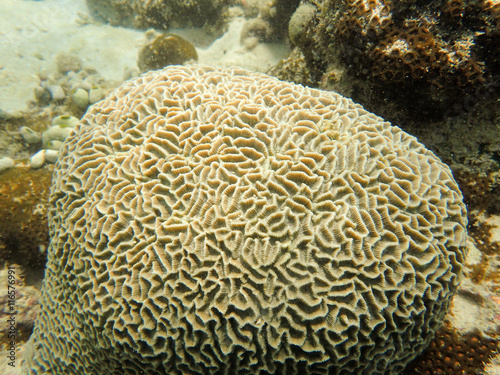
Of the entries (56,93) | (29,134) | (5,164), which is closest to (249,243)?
(5,164)

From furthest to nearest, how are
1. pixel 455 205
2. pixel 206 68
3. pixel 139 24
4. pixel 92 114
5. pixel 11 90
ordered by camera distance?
pixel 139 24, pixel 11 90, pixel 206 68, pixel 92 114, pixel 455 205

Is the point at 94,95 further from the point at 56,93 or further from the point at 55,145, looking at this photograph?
the point at 55,145

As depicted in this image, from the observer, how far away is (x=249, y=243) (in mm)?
2428

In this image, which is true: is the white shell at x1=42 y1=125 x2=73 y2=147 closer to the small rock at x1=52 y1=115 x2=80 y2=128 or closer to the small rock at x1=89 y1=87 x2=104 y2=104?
the small rock at x1=52 y1=115 x2=80 y2=128

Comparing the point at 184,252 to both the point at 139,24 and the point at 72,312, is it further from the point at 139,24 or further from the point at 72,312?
the point at 139,24

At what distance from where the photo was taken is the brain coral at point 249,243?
7.68ft

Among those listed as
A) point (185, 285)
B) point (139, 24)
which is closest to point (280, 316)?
point (185, 285)

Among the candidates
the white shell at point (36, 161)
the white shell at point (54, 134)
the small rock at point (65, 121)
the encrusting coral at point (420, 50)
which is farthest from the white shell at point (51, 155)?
the encrusting coral at point (420, 50)

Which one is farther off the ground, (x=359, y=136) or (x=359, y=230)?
(x=359, y=136)

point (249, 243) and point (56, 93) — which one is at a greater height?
point (249, 243)

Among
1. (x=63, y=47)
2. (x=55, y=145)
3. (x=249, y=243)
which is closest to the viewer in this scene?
(x=249, y=243)

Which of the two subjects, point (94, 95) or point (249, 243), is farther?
point (94, 95)

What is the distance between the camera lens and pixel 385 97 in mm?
3750

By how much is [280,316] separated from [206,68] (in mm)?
3577
